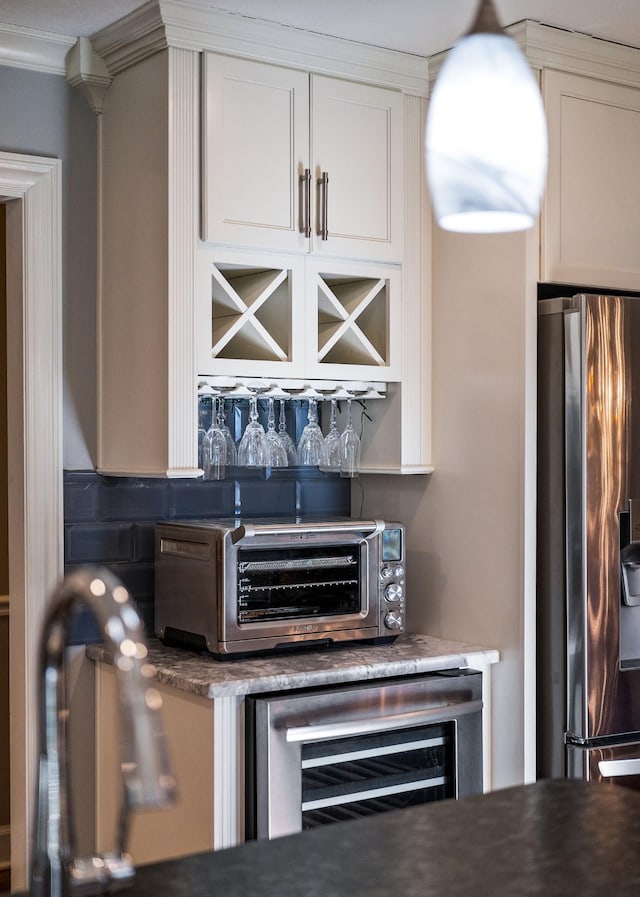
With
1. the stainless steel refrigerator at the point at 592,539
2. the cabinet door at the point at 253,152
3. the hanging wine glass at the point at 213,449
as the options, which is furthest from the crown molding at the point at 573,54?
the hanging wine glass at the point at 213,449

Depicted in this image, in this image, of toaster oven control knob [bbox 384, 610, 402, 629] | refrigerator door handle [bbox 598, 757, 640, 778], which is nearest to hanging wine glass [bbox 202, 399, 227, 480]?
toaster oven control knob [bbox 384, 610, 402, 629]

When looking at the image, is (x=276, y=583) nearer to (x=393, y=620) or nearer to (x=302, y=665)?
(x=302, y=665)

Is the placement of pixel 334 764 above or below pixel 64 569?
below

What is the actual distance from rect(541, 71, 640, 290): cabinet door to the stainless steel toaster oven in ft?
2.92

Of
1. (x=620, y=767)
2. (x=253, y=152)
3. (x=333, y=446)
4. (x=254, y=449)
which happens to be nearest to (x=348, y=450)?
(x=333, y=446)

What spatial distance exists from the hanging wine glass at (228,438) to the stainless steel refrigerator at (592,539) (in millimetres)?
832

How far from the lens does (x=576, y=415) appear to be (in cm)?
281

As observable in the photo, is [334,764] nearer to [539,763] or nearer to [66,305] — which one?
[539,763]

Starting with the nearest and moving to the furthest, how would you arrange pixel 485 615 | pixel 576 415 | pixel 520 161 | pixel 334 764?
pixel 520 161, pixel 334 764, pixel 576 415, pixel 485 615

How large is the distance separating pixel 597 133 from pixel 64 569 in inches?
74.3

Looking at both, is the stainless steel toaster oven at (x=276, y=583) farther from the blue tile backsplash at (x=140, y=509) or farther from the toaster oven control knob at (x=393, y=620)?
the blue tile backsplash at (x=140, y=509)

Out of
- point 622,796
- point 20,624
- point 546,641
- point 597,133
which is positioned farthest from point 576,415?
point 20,624

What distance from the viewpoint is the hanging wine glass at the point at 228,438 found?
2.93 metres

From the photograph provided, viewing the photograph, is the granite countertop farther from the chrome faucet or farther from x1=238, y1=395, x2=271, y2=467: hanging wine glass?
the chrome faucet
